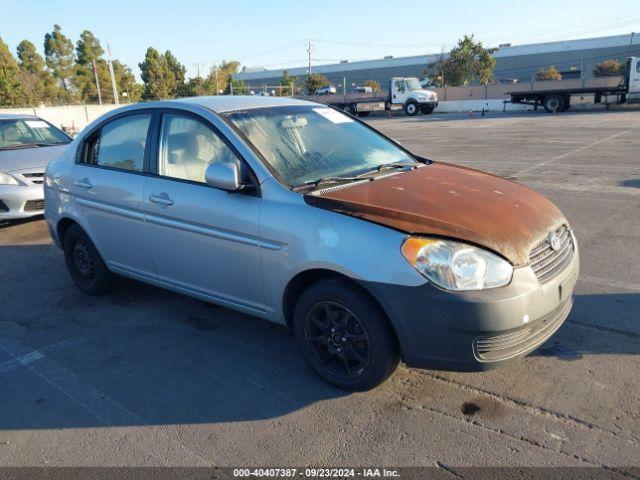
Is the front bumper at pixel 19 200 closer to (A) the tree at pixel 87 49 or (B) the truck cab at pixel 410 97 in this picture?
(B) the truck cab at pixel 410 97

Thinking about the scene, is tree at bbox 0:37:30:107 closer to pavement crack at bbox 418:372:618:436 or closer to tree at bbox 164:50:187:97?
tree at bbox 164:50:187:97

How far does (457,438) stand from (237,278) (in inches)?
66.8

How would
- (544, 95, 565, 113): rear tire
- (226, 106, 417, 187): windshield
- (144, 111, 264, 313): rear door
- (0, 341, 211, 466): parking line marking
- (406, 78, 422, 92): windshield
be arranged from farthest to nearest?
(406, 78, 422, 92): windshield < (544, 95, 565, 113): rear tire < (226, 106, 417, 187): windshield < (144, 111, 264, 313): rear door < (0, 341, 211, 466): parking line marking

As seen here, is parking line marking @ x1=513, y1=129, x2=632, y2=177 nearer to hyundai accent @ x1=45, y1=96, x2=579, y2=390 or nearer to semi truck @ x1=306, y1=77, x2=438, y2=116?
hyundai accent @ x1=45, y1=96, x2=579, y2=390

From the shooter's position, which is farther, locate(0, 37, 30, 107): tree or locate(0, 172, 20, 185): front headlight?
locate(0, 37, 30, 107): tree

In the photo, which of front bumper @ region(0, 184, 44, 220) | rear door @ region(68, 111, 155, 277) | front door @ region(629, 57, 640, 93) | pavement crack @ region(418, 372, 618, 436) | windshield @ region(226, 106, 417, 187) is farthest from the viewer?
front door @ region(629, 57, 640, 93)

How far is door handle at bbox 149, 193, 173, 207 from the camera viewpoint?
394cm

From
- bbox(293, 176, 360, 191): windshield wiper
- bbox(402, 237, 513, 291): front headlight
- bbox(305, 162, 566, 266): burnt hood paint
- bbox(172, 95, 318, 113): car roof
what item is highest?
bbox(172, 95, 318, 113): car roof

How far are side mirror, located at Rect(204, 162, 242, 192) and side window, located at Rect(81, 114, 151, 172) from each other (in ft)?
3.57

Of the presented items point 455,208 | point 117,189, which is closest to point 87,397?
point 117,189

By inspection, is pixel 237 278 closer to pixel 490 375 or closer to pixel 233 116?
pixel 233 116

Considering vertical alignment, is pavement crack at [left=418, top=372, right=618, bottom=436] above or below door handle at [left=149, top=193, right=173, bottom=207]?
below

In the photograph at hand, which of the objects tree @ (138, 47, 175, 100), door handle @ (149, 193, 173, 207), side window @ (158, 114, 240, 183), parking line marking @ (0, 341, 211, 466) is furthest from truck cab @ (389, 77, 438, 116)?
parking line marking @ (0, 341, 211, 466)

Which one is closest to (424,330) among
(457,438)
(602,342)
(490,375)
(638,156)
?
(457,438)
